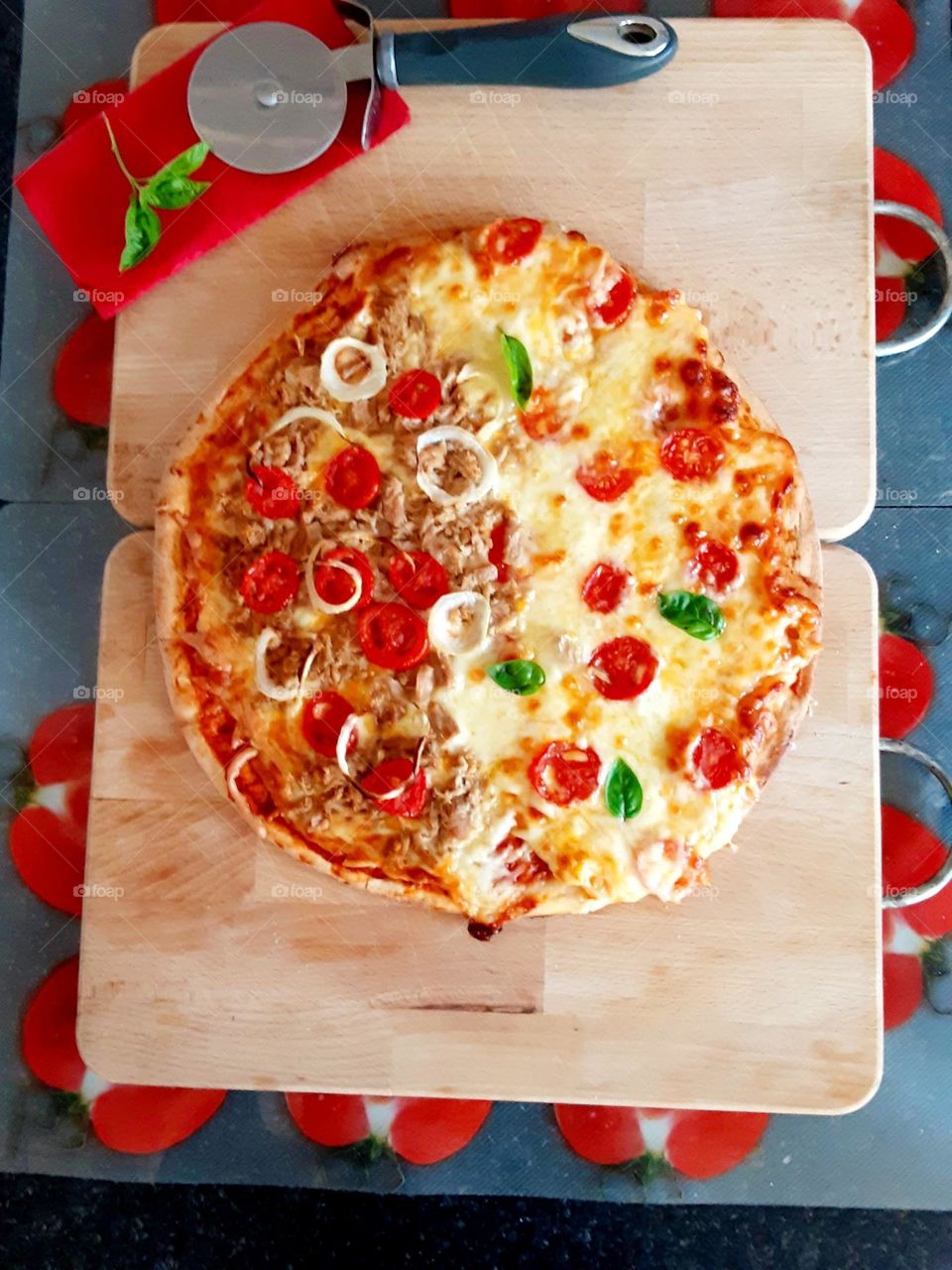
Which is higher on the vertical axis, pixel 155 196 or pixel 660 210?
pixel 155 196

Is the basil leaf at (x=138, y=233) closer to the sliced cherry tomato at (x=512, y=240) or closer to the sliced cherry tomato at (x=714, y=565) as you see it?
the sliced cherry tomato at (x=512, y=240)

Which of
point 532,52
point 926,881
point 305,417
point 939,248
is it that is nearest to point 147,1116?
point 305,417

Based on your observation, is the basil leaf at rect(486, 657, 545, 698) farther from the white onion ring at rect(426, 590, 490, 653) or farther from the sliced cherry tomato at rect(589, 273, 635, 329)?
the sliced cherry tomato at rect(589, 273, 635, 329)

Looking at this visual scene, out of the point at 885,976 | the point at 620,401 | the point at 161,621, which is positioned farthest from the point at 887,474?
the point at 161,621

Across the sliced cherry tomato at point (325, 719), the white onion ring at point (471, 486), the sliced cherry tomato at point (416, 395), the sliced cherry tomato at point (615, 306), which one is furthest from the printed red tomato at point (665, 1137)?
the sliced cherry tomato at point (615, 306)

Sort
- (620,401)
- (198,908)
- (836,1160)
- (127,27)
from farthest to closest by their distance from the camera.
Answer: (127,27), (836,1160), (198,908), (620,401)

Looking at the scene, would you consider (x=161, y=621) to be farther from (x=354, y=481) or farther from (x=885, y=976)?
(x=885, y=976)

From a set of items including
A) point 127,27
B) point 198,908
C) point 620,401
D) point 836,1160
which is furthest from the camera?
point 127,27

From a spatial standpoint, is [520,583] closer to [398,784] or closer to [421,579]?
[421,579]
